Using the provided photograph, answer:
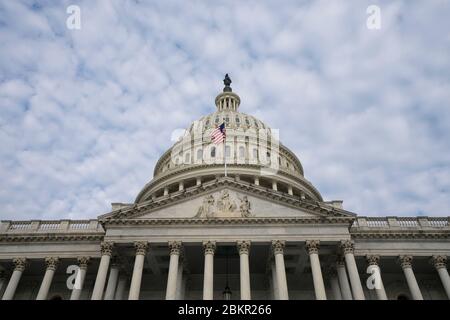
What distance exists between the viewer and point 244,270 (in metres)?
32.1

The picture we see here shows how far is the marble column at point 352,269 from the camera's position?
101ft

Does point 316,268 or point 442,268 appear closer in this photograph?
point 316,268

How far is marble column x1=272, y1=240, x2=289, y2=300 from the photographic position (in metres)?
31.1

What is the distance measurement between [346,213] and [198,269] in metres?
15.1

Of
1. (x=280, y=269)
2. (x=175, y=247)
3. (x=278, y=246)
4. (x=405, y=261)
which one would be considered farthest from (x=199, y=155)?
(x=405, y=261)

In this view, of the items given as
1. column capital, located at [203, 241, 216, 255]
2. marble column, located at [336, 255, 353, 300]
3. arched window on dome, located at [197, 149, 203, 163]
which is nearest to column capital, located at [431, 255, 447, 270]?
marble column, located at [336, 255, 353, 300]

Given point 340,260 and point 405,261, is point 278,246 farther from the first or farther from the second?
point 405,261

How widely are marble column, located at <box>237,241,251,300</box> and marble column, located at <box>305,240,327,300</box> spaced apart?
514cm

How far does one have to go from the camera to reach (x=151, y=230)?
35.0 meters

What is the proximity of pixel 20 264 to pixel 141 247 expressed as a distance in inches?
477

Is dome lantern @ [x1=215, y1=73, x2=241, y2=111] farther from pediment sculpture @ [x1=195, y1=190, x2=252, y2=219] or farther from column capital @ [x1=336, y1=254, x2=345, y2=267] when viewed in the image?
column capital @ [x1=336, y1=254, x2=345, y2=267]

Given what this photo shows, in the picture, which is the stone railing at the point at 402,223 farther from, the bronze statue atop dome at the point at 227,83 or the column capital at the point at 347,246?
the bronze statue atop dome at the point at 227,83

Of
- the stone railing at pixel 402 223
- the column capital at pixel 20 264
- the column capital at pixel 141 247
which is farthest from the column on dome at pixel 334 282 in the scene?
the column capital at pixel 20 264
